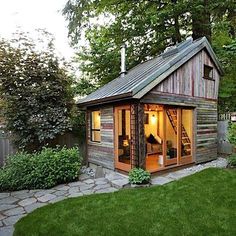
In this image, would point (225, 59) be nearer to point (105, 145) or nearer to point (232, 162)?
point (232, 162)

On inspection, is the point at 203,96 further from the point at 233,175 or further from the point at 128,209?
the point at 128,209

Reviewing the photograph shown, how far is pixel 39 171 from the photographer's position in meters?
6.66

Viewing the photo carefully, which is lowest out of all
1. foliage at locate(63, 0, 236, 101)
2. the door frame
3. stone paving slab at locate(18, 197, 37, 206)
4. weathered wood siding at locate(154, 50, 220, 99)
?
stone paving slab at locate(18, 197, 37, 206)

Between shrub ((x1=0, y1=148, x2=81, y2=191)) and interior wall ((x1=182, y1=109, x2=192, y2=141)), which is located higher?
interior wall ((x1=182, y1=109, x2=192, y2=141))

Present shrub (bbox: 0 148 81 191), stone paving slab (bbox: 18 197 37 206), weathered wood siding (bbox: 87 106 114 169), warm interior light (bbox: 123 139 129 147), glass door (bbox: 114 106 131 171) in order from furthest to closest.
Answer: weathered wood siding (bbox: 87 106 114 169), warm interior light (bbox: 123 139 129 147), glass door (bbox: 114 106 131 171), shrub (bbox: 0 148 81 191), stone paving slab (bbox: 18 197 37 206)

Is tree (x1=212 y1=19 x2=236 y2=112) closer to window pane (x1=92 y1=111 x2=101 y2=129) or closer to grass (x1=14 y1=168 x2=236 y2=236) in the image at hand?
window pane (x1=92 y1=111 x2=101 y2=129)

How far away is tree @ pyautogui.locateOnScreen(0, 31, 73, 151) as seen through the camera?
844cm

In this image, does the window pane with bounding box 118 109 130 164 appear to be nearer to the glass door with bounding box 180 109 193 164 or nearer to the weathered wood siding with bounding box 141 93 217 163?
the weathered wood siding with bounding box 141 93 217 163

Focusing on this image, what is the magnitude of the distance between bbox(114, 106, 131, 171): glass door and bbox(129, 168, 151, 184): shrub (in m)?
0.74

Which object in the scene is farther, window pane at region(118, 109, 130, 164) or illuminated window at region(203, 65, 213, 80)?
illuminated window at region(203, 65, 213, 80)

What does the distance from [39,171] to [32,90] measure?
319 centimetres

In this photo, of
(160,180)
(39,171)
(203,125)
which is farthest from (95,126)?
(203,125)

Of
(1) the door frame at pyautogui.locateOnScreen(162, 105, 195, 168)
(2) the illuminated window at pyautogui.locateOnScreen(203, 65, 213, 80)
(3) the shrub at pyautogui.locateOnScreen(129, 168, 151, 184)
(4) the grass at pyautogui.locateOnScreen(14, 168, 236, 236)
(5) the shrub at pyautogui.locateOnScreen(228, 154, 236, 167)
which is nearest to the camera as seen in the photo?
(4) the grass at pyautogui.locateOnScreen(14, 168, 236, 236)

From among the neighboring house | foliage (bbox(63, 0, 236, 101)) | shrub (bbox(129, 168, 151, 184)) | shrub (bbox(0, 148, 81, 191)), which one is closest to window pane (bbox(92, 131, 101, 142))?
the neighboring house
